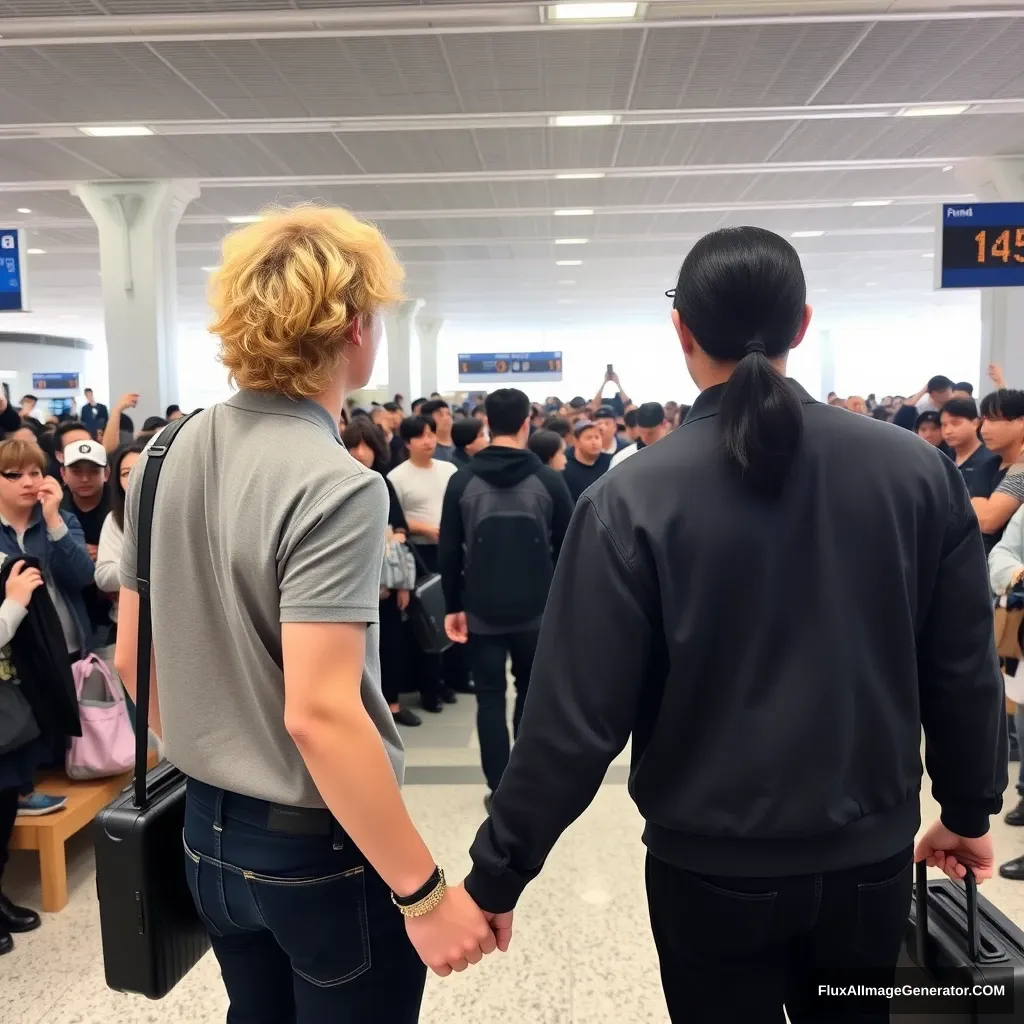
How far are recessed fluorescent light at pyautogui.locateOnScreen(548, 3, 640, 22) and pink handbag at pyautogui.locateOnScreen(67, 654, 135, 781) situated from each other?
430 centimetres

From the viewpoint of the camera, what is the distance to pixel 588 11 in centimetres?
507

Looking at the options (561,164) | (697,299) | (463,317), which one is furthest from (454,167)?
(463,317)

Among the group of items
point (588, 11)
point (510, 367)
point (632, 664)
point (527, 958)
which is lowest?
point (527, 958)

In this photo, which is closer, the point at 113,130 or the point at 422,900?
the point at 422,900

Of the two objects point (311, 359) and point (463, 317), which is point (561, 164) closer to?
point (311, 359)

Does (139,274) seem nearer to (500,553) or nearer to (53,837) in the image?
(500,553)

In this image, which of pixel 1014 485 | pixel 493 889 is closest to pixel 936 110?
pixel 1014 485

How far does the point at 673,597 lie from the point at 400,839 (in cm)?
47

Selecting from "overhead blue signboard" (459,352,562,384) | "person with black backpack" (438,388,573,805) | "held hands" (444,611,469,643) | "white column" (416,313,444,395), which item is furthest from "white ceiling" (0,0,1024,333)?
"overhead blue signboard" (459,352,562,384)

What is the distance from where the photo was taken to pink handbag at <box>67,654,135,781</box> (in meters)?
2.98

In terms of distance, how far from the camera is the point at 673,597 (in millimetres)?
1152

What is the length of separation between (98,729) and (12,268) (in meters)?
6.23

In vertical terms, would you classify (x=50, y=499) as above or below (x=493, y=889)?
above

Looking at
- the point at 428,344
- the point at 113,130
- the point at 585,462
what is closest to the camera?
the point at 585,462
